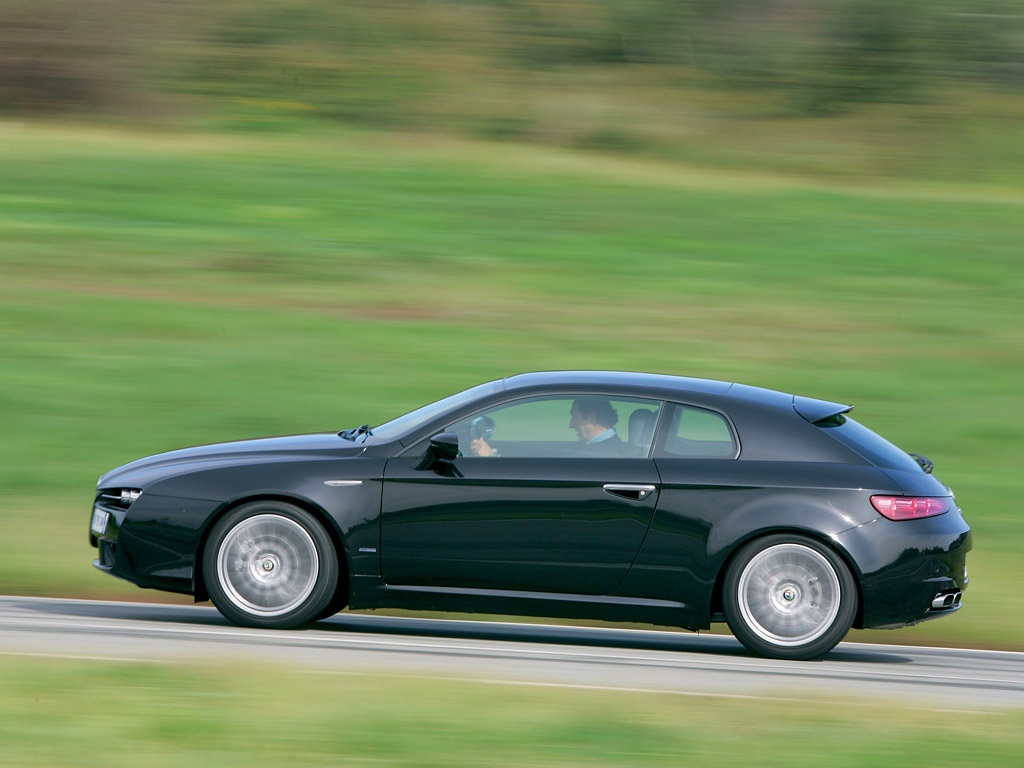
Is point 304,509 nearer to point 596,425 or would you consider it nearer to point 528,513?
point 528,513

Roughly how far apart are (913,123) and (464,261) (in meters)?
14.1

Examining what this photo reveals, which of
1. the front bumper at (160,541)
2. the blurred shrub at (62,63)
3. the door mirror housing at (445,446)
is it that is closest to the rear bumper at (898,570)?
the door mirror housing at (445,446)

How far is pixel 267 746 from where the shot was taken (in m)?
5.36

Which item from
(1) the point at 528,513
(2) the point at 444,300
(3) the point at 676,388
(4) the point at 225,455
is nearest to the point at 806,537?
(3) the point at 676,388

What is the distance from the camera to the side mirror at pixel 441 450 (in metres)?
7.32

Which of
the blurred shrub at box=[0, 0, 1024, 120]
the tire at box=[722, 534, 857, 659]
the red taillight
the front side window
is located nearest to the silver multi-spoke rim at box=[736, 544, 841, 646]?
the tire at box=[722, 534, 857, 659]

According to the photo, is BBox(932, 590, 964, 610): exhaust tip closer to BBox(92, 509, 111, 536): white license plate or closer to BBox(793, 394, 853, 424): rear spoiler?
BBox(793, 394, 853, 424): rear spoiler

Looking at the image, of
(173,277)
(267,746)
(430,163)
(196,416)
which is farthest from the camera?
(430,163)

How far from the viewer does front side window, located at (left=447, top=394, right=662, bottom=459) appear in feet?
24.5

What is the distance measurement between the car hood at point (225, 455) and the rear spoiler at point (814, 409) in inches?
93.4

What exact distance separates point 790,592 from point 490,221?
44.0 feet

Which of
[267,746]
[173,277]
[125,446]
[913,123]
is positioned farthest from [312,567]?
[913,123]

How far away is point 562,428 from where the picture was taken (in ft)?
24.8

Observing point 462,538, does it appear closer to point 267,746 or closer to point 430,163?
point 267,746
